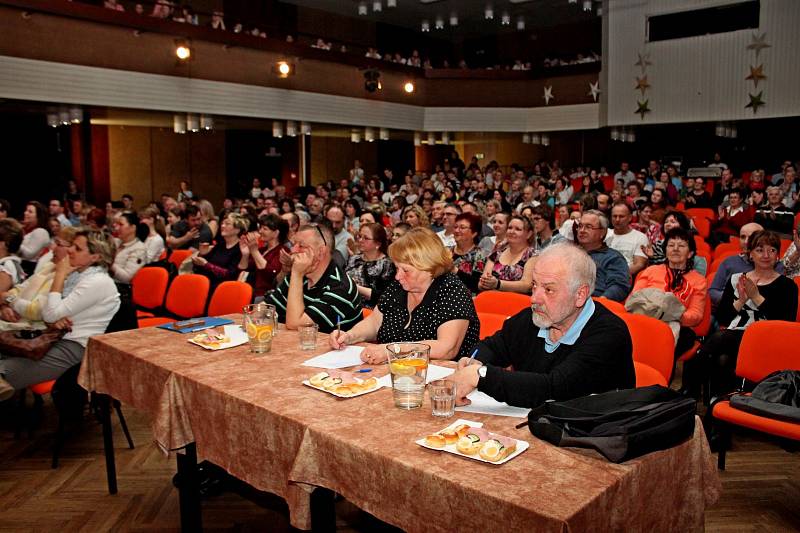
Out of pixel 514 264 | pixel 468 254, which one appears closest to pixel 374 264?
pixel 468 254

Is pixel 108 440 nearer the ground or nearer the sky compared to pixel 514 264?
nearer the ground

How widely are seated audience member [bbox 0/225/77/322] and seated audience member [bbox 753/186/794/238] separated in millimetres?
7579

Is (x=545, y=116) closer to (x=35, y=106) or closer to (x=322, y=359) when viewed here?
(x=35, y=106)

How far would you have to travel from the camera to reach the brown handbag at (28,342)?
3670 millimetres

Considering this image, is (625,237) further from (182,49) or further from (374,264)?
(182,49)

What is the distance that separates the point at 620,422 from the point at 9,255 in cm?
451

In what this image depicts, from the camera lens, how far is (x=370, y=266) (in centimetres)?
533

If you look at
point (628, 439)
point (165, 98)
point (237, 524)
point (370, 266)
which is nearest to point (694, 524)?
point (628, 439)

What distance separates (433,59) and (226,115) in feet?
35.0

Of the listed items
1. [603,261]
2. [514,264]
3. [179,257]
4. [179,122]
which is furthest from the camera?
[179,122]

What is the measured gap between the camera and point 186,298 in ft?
16.7

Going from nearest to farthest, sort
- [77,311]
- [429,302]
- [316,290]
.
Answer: [429,302] → [316,290] → [77,311]

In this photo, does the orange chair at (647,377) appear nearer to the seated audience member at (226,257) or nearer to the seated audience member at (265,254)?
the seated audience member at (265,254)

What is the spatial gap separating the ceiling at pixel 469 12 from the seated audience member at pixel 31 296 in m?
14.2
